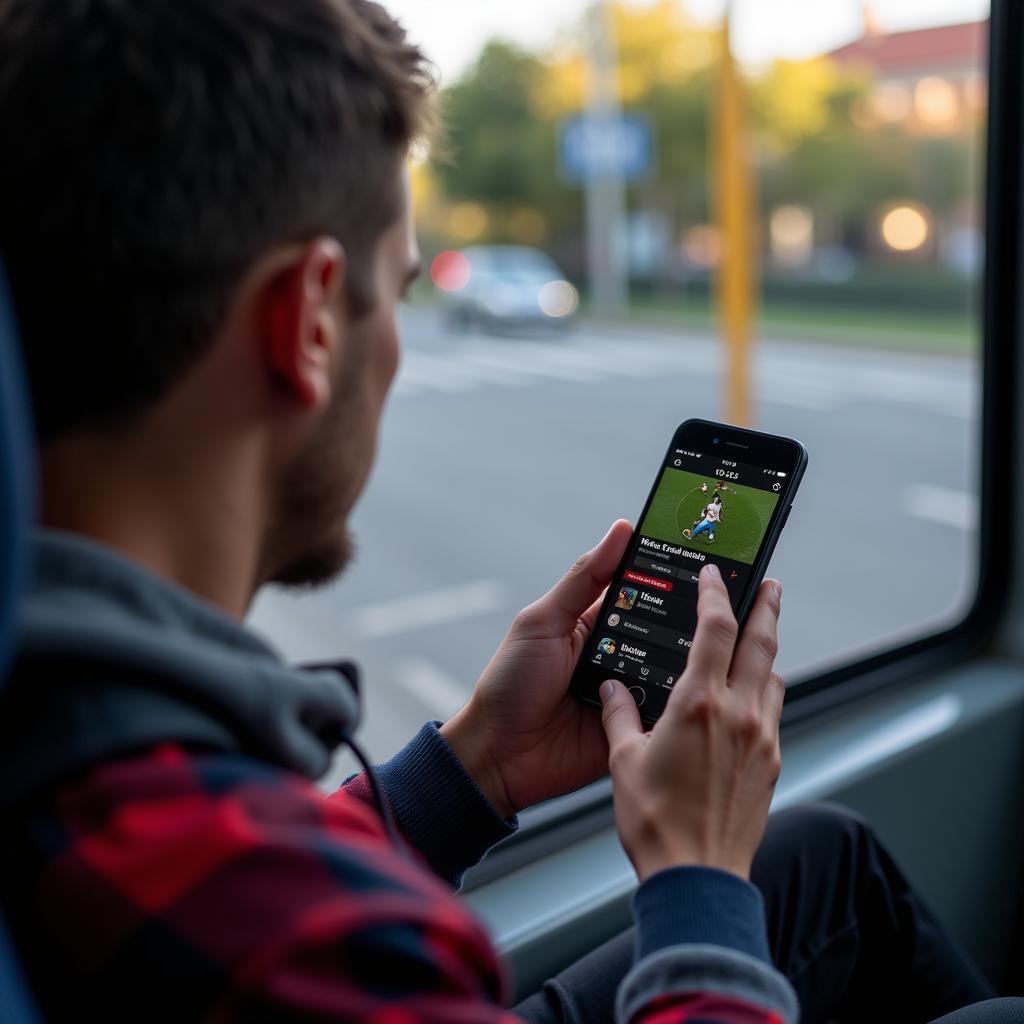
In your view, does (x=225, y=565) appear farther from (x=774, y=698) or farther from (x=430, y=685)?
(x=430, y=685)

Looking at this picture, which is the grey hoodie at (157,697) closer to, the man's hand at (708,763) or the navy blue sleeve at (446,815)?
the man's hand at (708,763)

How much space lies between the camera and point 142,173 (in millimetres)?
570

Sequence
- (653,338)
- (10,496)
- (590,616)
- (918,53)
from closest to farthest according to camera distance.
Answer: (10,496) < (590,616) < (653,338) < (918,53)

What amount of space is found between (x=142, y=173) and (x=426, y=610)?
9.18ft

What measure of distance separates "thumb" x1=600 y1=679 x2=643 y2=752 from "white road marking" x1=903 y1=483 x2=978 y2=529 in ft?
14.0

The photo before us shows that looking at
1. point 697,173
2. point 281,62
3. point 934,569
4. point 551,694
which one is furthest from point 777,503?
point 697,173

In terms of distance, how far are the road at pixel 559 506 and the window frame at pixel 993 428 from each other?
33 mm

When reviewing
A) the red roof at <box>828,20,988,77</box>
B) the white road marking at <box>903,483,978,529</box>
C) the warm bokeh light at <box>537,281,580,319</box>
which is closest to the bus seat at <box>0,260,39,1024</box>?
the white road marking at <box>903,483,978,529</box>

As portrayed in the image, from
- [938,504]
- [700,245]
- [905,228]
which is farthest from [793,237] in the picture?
[938,504]

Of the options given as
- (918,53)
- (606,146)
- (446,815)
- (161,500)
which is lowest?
(446,815)

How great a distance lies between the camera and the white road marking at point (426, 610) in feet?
10.3

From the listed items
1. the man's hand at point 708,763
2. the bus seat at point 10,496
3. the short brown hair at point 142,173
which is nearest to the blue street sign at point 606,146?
the man's hand at point 708,763

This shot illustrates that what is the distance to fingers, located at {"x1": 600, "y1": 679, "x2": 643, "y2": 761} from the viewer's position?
0.85 meters

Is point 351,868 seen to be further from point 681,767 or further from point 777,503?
point 777,503
